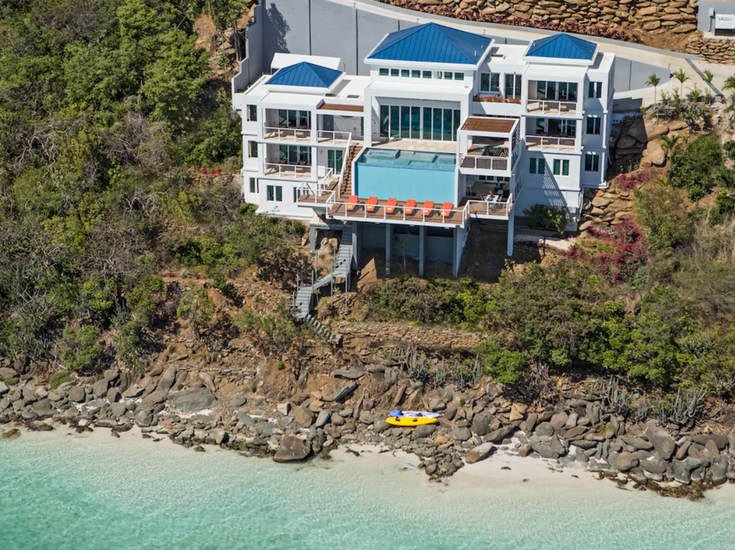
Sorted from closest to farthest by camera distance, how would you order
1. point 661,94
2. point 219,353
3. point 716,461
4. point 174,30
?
point 716,461 → point 219,353 → point 661,94 → point 174,30

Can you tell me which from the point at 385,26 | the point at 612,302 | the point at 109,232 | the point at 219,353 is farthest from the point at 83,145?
the point at 612,302

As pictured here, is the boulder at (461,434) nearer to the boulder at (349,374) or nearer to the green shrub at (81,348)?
the boulder at (349,374)

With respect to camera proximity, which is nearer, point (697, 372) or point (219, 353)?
point (697, 372)

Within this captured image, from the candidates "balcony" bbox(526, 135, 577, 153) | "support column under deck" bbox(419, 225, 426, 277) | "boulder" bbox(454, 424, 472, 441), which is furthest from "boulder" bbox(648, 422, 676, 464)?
"balcony" bbox(526, 135, 577, 153)

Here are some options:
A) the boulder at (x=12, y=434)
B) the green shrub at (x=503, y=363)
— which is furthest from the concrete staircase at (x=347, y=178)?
the boulder at (x=12, y=434)

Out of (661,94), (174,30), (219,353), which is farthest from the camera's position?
(174,30)

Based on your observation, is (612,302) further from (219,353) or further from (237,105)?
(237,105)

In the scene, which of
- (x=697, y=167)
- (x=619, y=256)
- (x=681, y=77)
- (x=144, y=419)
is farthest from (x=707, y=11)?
(x=144, y=419)
